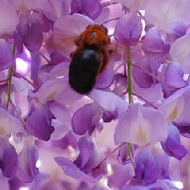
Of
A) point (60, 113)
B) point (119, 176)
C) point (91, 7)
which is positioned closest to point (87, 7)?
point (91, 7)

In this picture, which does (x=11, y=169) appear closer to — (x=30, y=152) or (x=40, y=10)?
(x=30, y=152)

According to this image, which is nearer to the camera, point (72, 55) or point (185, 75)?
point (72, 55)

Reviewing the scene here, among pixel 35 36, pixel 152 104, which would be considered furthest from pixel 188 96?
pixel 35 36

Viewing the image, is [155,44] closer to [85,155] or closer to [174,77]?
[174,77]

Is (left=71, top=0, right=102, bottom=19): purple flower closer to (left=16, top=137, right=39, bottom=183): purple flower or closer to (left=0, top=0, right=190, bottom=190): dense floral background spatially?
(left=0, top=0, right=190, bottom=190): dense floral background

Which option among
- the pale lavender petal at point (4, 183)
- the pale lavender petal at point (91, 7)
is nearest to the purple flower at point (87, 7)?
the pale lavender petal at point (91, 7)

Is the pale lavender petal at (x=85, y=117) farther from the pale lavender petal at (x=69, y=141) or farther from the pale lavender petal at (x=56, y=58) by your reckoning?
the pale lavender petal at (x=69, y=141)

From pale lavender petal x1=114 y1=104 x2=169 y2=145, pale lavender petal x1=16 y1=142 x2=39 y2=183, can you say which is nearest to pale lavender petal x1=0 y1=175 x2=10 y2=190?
pale lavender petal x1=16 y1=142 x2=39 y2=183
